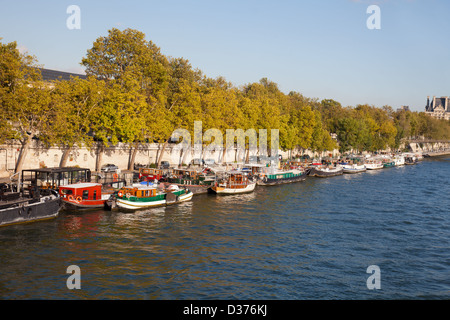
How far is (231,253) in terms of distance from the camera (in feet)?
114

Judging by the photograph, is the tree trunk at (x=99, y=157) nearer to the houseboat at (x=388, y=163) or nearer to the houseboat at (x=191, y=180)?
the houseboat at (x=191, y=180)

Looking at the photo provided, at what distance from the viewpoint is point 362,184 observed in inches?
3374

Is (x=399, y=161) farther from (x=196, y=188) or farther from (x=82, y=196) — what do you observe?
(x=82, y=196)

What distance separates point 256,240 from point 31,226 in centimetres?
2219

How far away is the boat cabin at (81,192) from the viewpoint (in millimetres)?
46781

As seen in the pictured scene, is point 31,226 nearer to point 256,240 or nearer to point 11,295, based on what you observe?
point 11,295

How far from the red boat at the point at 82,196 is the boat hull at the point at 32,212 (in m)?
2.58

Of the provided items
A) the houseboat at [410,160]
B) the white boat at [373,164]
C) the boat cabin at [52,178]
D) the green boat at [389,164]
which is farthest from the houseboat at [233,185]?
the houseboat at [410,160]

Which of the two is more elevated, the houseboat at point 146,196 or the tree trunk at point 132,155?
the tree trunk at point 132,155

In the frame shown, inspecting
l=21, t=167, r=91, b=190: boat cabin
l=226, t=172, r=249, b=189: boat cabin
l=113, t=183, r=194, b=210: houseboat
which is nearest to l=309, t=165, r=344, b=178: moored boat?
l=226, t=172, r=249, b=189: boat cabin

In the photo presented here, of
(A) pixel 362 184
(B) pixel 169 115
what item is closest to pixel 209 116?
(B) pixel 169 115

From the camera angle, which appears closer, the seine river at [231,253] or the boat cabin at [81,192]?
the seine river at [231,253]
